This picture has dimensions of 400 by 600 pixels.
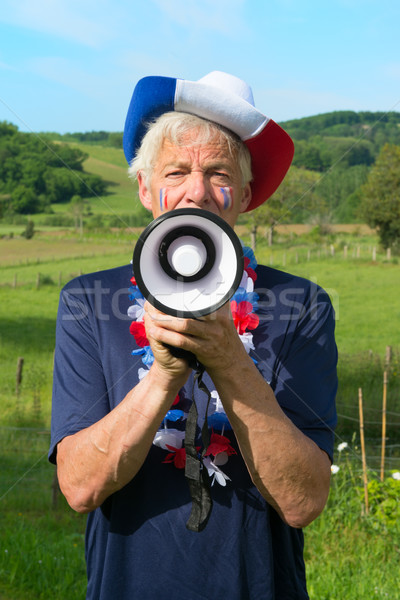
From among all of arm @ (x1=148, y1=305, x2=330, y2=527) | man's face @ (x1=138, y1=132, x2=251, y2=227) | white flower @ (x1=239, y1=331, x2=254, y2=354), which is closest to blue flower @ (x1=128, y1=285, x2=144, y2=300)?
man's face @ (x1=138, y1=132, x2=251, y2=227)

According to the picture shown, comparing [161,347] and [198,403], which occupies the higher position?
[161,347]

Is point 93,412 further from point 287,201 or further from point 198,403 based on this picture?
point 287,201

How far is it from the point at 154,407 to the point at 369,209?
152 feet

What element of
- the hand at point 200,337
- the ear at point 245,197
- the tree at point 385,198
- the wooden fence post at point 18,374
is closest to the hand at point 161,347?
the hand at point 200,337

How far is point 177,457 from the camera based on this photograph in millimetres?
1773

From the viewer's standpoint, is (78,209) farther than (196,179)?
Yes

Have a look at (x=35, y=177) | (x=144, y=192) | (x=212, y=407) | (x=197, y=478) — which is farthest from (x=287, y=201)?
(x=197, y=478)

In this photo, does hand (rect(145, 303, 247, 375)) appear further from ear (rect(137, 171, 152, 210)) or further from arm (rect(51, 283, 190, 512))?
ear (rect(137, 171, 152, 210))

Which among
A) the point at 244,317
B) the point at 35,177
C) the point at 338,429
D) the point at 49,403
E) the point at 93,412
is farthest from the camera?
the point at 35,177

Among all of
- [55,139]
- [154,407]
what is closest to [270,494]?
[154,407]

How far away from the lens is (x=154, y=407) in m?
1.56

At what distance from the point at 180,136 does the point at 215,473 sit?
1.07 m

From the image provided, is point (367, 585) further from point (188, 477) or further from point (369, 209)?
point (369, 209)

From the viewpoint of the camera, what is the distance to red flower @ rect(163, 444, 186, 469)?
5.79 ft
